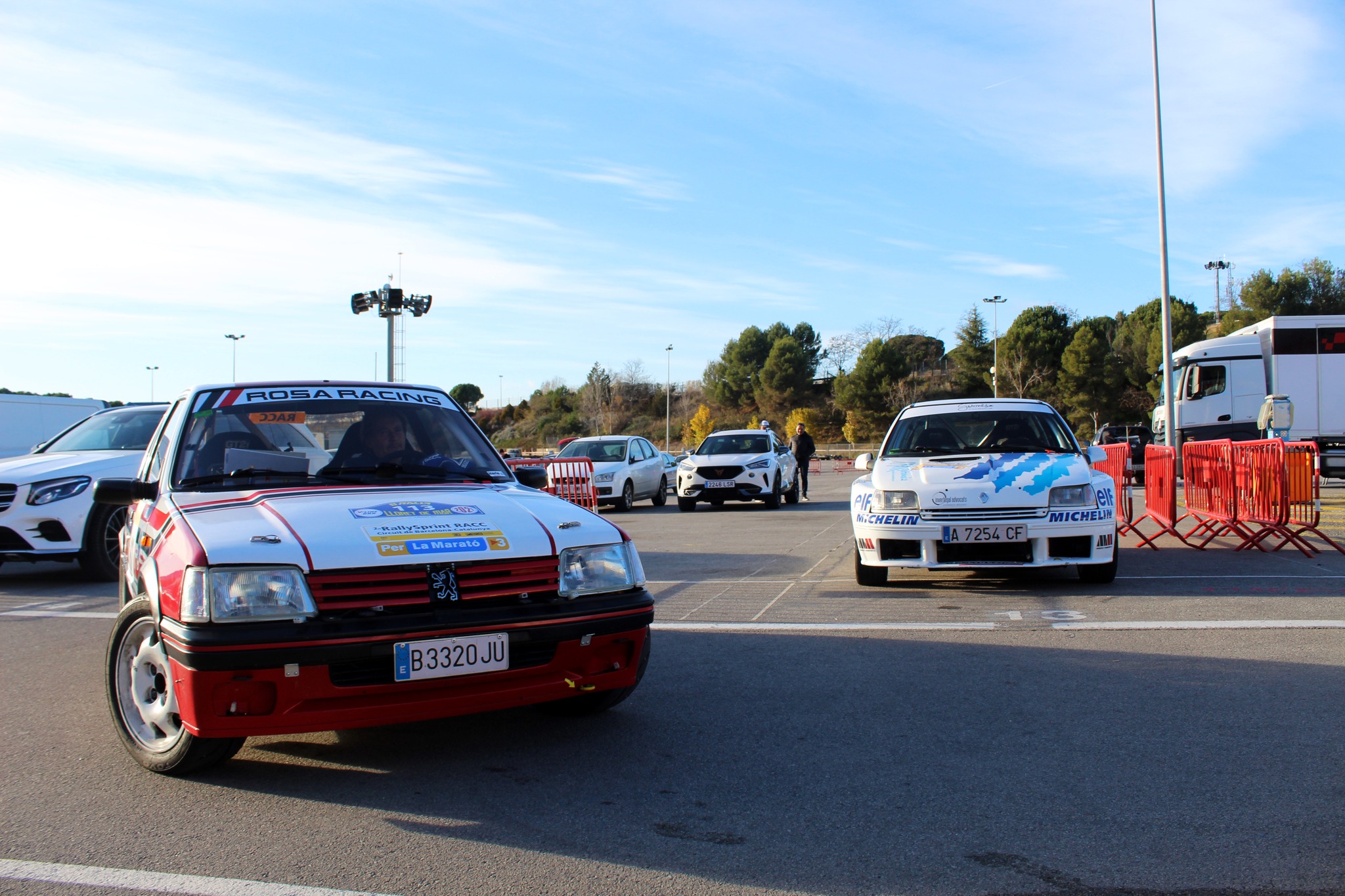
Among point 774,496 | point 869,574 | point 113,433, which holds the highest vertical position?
point 113,433

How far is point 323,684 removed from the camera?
11.3ft

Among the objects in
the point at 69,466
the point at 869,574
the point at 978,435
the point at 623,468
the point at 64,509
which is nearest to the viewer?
the point at 869,574

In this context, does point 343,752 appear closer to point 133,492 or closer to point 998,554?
point 133,492

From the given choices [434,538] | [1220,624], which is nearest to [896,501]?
[1220,624]

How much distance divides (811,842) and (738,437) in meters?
17.7

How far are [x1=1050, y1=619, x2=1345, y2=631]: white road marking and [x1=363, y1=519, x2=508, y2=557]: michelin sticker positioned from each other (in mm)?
4194

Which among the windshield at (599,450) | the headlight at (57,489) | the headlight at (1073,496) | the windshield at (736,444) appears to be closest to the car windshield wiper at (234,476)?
the headlight at (1073,496)

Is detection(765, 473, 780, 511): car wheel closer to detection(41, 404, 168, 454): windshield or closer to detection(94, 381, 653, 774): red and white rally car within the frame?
detection(41, 404, 168, 454): windshield

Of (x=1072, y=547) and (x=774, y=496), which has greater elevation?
(x=1072, y=547)

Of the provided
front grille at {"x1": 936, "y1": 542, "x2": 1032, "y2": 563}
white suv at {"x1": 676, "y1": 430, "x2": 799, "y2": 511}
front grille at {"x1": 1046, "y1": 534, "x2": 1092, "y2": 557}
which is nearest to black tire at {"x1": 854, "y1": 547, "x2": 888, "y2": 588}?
front grille at {"x1": 936, "y1": 542, "x2": 1032, "y2": 563}

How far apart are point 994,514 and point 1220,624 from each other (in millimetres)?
1765

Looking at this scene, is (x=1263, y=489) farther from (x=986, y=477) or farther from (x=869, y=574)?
(x=869, y=574)

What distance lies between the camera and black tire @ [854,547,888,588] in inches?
328

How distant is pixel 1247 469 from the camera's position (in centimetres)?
1020
